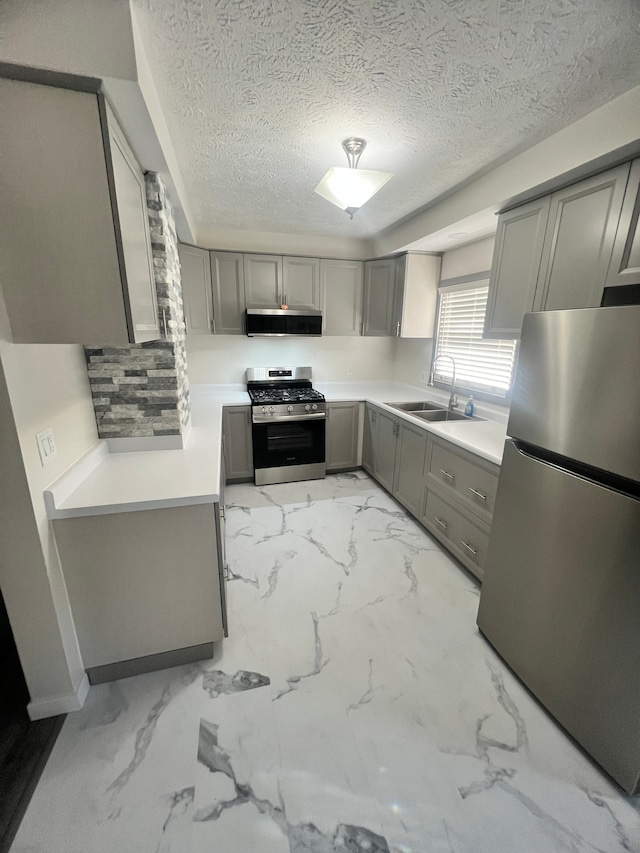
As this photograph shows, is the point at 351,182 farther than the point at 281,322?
No

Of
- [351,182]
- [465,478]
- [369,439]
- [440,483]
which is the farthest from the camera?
[369,439]

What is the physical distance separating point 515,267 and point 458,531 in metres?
1.73

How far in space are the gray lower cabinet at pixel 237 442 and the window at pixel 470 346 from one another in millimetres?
2028

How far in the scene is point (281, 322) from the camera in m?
3.52

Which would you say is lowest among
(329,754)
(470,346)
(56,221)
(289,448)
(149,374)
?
(329,754)

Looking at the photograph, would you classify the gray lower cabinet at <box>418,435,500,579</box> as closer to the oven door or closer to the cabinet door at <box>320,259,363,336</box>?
the oven door

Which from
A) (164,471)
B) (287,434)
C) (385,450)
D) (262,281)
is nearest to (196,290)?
(262,281)

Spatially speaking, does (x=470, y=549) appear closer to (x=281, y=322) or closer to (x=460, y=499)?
(x=460, y=499)

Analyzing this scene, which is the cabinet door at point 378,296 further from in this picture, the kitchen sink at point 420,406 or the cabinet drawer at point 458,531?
the cabinet drawer at point 458,531

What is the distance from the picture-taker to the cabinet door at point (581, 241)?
1.52 metres

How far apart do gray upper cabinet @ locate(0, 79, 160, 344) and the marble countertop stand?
64 cm

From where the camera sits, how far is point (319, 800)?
120cm

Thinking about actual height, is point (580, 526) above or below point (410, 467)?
above

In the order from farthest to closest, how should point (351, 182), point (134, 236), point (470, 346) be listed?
point (470, 346) < point (351, 182) < point (134, 236)
